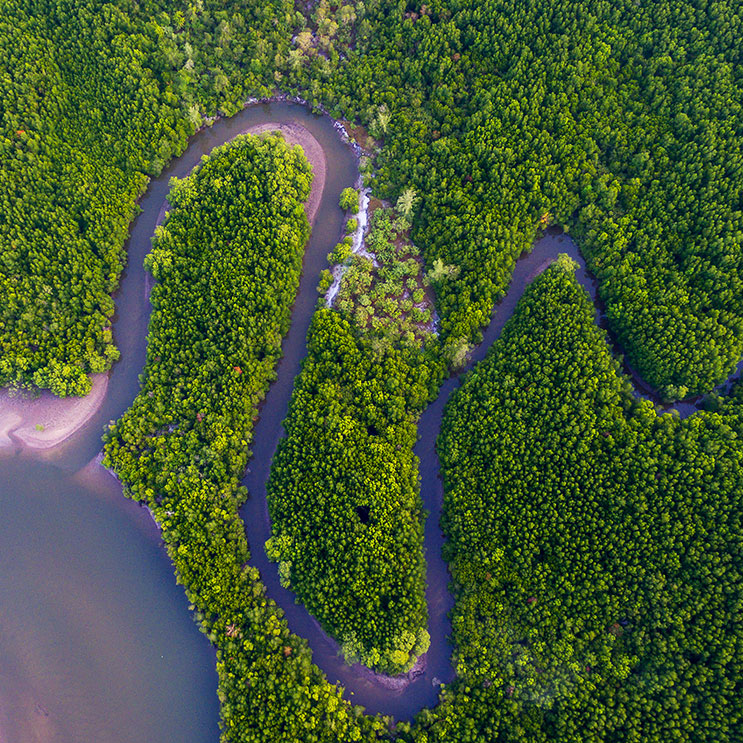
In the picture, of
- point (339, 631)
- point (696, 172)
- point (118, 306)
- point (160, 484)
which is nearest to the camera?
point (339, 631)

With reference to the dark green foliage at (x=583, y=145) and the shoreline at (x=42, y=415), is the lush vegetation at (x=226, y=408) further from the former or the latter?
the dark green foliage at (x=583, y=145)

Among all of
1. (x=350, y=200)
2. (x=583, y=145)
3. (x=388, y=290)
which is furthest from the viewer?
(x=350, y=200)

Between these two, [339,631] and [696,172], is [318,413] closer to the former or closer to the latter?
[339,631]

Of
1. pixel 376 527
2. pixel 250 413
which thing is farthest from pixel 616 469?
pixel 250 413

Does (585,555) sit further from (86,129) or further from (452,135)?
(86,129)

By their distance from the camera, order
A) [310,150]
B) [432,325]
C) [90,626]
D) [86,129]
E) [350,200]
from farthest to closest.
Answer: [310,150] < [86,129] < [350,200] < [432,325] < [90,626]

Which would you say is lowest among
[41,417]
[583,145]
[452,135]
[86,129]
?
[41,417]

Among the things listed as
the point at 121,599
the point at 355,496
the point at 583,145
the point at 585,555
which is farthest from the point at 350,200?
the point at 121,599
